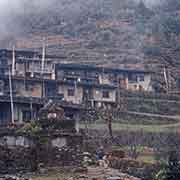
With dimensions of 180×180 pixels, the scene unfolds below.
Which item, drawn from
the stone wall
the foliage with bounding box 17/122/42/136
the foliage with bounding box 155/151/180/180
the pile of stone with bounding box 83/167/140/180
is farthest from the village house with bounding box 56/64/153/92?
the foliage with bounding box 155/151/180/180

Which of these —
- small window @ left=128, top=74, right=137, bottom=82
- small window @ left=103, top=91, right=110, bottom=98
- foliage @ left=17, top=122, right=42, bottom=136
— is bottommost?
foliage @ left=17, top=122, right=42, bottom=136

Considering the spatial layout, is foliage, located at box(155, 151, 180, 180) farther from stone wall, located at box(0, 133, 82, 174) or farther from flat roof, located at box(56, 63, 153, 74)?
flat roof, located at box(56, 63, 153, 74)

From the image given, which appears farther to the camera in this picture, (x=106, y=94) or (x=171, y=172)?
(x=106, y=94)

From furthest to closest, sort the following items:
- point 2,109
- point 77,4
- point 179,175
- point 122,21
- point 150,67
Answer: point 77,4, point 122,21, point 150,67, point 2,109, point 179,175

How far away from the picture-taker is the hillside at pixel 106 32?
54.9 m

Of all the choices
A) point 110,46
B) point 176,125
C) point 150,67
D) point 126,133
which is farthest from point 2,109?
point 110,46

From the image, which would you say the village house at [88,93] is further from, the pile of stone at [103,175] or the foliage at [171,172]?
the foliage at [171,172]

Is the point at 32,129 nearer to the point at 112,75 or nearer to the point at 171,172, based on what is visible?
the point at 171,172

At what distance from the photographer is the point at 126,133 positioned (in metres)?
32.1

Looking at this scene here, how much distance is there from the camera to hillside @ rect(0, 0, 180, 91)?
180 ft

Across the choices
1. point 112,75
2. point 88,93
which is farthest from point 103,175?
point 112,75

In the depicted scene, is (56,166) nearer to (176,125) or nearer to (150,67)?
(176,125)

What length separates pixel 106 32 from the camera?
206 ft

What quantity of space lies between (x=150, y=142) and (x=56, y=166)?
42.1 feet
